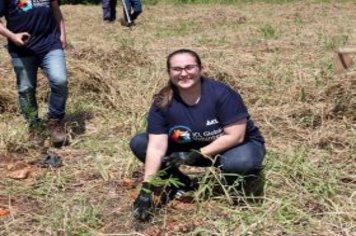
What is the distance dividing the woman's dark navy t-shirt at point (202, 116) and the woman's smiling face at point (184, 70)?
11cm

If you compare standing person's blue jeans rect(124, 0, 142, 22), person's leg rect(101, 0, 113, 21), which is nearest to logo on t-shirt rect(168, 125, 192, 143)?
standing person's blue jeans rect(124, 0, 142, 22)

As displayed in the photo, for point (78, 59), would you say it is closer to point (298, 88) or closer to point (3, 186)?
point (298, 88)

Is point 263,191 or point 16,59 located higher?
point 16,59

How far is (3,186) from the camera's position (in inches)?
142

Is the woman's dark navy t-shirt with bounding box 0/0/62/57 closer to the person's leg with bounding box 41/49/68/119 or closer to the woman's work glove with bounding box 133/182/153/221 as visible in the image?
the person's leg with bounding box 41/49/68/119

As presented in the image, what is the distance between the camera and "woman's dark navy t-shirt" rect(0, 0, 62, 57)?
4.18 meters

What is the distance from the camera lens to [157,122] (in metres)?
3.17

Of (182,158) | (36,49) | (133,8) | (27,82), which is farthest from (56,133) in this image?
(133,8)

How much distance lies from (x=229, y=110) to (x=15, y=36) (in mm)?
1777

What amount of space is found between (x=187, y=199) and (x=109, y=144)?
1.17 m

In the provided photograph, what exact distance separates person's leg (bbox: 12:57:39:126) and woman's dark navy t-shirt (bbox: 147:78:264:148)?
1.46m

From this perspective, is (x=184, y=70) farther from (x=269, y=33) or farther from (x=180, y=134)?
(x=269, y=33)

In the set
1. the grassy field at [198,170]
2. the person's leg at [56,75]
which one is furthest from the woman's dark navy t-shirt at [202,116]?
the person's leg at [56,75]

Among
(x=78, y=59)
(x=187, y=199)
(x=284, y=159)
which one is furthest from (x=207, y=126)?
(x=78, y=59)
